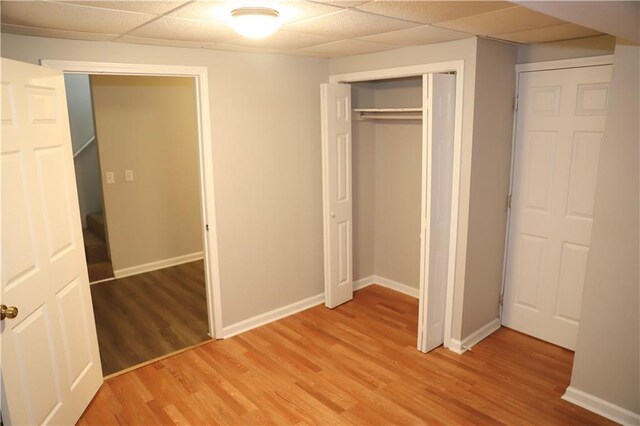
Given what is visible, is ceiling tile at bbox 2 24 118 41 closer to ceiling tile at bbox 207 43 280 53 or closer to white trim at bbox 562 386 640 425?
ceiling tile at bbox 207 43 280 53

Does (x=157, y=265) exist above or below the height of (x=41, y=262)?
below

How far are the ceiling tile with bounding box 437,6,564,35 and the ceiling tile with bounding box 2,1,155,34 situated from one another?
1651mm

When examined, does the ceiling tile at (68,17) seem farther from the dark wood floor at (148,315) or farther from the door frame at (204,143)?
the dark wood floor at (148,315)

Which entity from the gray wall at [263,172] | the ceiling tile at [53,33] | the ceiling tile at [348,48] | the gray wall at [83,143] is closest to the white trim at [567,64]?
the ceiling tile at [348,48]

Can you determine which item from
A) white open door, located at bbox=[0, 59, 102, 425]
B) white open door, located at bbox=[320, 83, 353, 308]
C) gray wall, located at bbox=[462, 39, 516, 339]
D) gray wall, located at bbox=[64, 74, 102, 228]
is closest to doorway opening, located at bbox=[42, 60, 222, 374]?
white open door, located at bbox=[0, 59, 102, 425]

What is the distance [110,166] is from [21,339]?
3.02 m

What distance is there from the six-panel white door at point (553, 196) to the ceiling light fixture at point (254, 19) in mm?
2196

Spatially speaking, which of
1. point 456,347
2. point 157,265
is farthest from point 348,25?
point 157,265

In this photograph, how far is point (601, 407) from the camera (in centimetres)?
271

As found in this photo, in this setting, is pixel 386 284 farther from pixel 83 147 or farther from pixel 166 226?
pixel 83 147

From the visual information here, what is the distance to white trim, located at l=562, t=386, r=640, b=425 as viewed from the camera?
2.61m

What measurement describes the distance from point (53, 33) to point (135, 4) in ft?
3.07

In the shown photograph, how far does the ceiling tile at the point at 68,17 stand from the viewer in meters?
1.96

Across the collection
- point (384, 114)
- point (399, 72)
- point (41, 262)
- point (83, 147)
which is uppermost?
Answer: point (399, 72)
